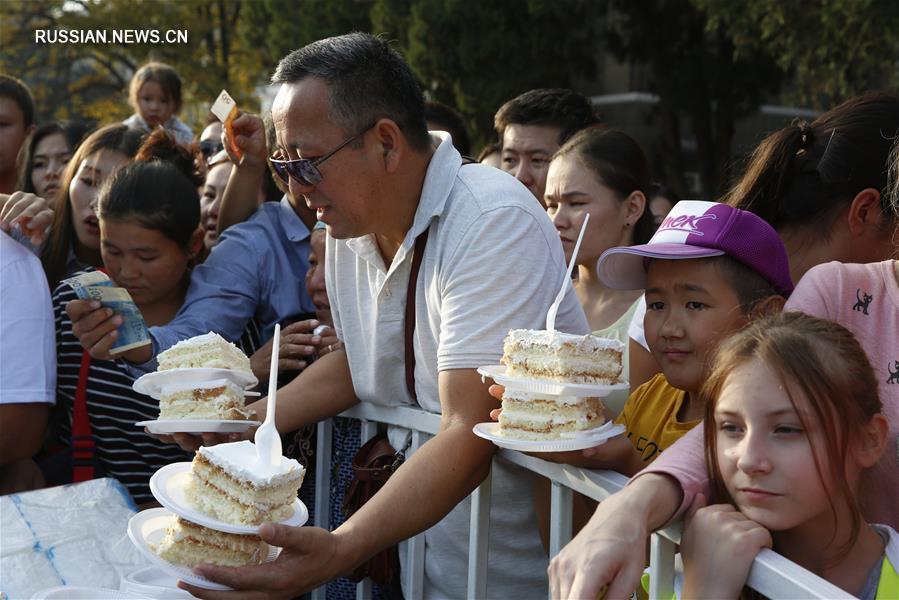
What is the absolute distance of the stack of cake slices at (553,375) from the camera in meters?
2.55

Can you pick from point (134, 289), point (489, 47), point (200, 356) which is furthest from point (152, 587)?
point (489, 47)

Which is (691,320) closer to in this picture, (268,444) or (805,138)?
(805,138)

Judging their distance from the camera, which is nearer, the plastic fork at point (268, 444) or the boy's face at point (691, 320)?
the plastic fork at point (268, 444)

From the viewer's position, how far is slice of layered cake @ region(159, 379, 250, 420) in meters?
3.11

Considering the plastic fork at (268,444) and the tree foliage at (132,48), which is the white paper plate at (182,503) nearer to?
the plastic fork at (268,444)

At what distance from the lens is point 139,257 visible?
13.7ft

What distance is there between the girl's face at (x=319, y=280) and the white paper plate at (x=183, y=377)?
3.31ft

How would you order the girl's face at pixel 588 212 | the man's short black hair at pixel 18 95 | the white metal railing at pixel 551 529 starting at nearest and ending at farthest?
1. the white metal railing at pixel 551 529
2. the girl's face at pixel 588 212
3. the man's short black hair at pixel 18 95

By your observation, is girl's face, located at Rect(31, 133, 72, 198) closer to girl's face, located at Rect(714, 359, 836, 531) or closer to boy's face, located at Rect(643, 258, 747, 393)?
boy's face, located at Rect(643, 258, 747, 393)

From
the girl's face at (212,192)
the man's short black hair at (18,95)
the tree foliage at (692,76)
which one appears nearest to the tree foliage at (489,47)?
the tree foliage at (692,76)

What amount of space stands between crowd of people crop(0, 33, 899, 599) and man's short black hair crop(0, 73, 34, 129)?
1757mm

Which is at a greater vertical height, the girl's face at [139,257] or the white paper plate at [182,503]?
the girl's face at [139,257]

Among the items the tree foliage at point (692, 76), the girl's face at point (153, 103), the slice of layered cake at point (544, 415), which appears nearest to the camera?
the slice of layered cake at point (544, 415)

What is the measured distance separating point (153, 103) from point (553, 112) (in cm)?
465
